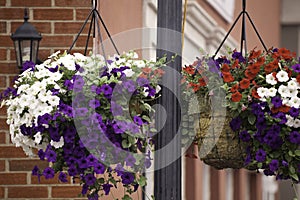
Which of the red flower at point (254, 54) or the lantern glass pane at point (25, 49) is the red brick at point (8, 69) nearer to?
the lantern glass pane at point (25, 49)

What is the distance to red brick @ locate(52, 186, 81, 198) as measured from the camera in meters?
→ 5.80

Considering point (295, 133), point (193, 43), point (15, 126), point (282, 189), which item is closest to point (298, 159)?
point (295, 133)

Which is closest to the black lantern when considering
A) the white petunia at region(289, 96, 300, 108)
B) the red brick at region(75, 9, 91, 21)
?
the red brick at region(75, 9, 91, 21)

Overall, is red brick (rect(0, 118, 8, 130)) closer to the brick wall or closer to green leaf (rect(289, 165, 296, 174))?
the brick wall

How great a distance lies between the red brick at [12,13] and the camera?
5.96m

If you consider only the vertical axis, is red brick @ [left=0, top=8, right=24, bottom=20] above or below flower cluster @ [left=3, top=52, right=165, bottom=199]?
above

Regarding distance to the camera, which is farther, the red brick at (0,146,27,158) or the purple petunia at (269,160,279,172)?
the red brick at (0,146,27,158)

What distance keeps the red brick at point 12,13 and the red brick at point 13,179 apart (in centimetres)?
79

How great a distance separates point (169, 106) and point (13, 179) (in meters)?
2.16

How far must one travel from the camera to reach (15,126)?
163 inches

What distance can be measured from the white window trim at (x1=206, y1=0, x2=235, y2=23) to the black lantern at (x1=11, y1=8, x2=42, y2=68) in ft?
12.9

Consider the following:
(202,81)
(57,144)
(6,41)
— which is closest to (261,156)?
(202,81)

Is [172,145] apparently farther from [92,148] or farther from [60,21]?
[60,21]

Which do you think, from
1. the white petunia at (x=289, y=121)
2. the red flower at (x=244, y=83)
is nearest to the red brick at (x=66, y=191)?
the red flower at (x=244, y=83)
